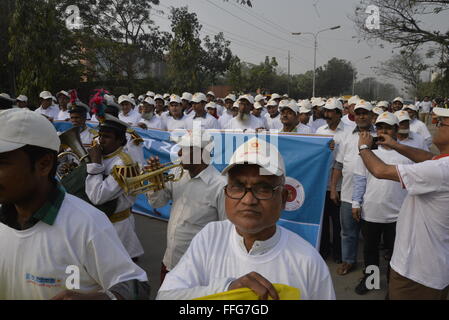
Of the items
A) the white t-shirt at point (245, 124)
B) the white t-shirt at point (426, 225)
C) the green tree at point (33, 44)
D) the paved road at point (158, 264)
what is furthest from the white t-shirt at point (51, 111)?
the white t-shirt at point (426, 225)

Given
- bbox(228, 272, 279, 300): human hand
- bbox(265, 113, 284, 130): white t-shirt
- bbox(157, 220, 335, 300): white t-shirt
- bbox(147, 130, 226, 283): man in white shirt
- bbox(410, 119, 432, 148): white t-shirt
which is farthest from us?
bbox(265, 113, 284, 130): white t-shirt

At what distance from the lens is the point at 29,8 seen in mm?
14305

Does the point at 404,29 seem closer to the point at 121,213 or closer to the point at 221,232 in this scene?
the point at 121,213

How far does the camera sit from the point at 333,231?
5.58 m

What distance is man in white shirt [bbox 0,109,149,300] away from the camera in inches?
68.5

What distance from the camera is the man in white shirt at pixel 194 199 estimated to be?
322cm

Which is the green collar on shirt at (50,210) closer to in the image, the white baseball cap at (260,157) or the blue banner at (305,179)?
the white baseball cap at (260,157)

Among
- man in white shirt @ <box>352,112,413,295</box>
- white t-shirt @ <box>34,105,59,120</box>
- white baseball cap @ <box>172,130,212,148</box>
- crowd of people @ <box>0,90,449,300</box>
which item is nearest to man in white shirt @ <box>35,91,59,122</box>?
white t-shirt @ <box>34,105,59,120</box>

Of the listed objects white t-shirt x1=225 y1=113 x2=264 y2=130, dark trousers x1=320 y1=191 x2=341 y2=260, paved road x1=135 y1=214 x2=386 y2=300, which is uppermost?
white t-shirt x1=225 y1=113 x2=264 y2=130

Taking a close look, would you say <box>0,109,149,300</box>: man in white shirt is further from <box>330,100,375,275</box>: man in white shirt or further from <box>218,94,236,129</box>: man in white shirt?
<box>218,94,236,129</box>: man in white shirt

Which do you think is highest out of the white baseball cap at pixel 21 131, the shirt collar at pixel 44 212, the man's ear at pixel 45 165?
the white baseball cap at pixel 21 131

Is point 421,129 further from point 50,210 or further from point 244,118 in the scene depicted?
point 50,210

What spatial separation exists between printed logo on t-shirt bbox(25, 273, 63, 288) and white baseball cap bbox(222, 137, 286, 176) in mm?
978

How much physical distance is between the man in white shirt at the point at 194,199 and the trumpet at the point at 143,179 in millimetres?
194
